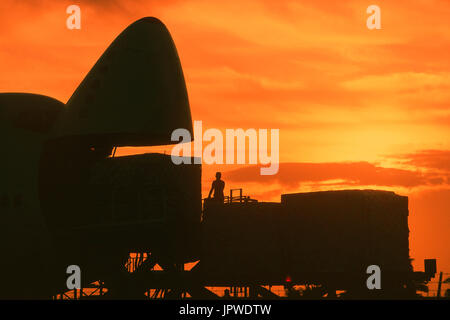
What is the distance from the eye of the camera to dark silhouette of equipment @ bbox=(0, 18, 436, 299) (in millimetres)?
28781

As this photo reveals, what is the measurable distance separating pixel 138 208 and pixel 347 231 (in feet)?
28.3

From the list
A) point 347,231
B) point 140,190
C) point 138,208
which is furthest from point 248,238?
point 140,190

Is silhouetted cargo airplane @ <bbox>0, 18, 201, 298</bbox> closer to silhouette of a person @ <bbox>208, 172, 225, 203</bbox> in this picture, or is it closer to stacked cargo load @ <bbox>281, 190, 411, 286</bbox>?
silhouette of a person @ <bbox>208, 172, 225, 203</bbox>

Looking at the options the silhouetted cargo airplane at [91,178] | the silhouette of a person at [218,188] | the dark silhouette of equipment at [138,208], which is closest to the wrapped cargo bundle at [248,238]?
the dark silhouette of equipment at [138,208]

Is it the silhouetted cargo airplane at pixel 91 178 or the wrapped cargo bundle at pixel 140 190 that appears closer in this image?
the silhouetted cargo airplane at pixel 91 178

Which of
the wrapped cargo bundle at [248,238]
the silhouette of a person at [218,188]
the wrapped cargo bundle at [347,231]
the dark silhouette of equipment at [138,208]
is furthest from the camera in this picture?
the silhouette of a person at [218,188]

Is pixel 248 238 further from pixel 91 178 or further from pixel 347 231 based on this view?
pixel 91 178

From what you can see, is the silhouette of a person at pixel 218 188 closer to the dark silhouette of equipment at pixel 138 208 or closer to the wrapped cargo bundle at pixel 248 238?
the dark silhouette of equipment at pixel 138 208

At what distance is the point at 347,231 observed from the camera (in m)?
28.0

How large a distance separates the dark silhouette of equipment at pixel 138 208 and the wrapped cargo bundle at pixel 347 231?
4cm

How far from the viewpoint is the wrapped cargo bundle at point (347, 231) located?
2784cm

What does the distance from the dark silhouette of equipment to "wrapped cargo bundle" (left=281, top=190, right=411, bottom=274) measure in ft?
0.14

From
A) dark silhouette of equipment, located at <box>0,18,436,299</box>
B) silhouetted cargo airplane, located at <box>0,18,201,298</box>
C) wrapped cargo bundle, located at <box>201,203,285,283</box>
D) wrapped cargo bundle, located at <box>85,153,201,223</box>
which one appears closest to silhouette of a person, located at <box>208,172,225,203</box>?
dark silhouette of equipment, located at <box>0,18,436,299</box>
